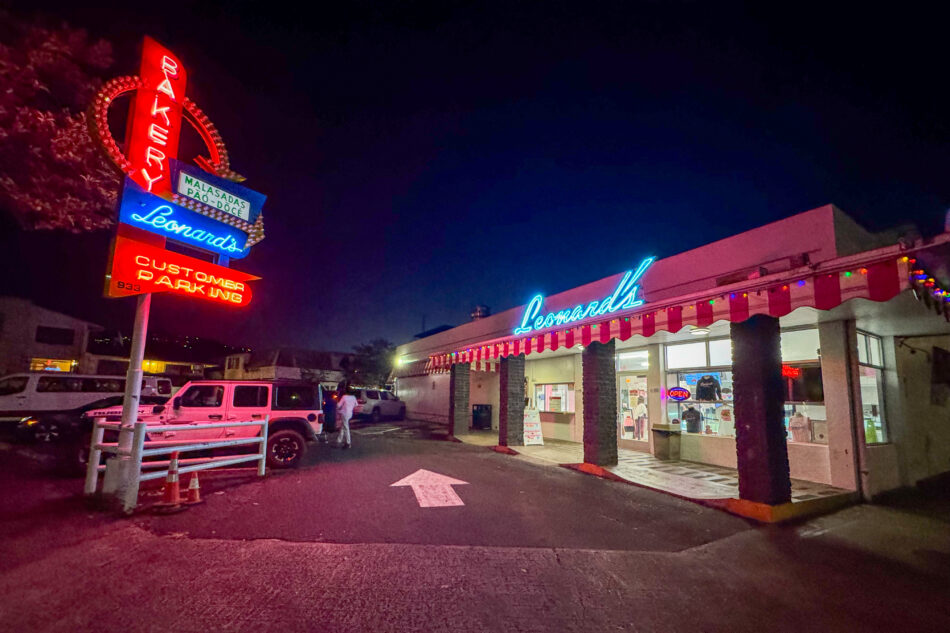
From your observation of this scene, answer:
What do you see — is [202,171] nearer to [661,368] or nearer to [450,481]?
[450,481]

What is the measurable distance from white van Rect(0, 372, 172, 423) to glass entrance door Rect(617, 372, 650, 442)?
15.7 metres

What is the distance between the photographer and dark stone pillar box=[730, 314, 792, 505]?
6.70 metres

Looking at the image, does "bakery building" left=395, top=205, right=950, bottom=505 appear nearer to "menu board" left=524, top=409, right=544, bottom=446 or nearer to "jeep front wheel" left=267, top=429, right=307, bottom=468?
"menu board" left=524, top=409, right=544, bottom=446

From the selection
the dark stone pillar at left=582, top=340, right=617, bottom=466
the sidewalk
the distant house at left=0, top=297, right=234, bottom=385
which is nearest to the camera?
the sidewalk

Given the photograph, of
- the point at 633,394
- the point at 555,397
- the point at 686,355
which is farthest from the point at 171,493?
the point at 555,397

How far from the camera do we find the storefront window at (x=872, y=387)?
9008 millimetres

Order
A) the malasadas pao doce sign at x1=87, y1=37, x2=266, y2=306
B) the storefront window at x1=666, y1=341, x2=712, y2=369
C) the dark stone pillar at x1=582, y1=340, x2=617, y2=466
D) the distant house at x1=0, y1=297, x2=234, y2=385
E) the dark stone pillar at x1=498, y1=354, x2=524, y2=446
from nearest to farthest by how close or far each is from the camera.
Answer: the malasadas pao doce sign at x1=87, y1=37, x2=266, y2=306
the dark stone pillar at x1=582, y1=340, x2=617, y2=466
the storefront window at x1=666, y1=341, x2=712, y2=369
the dark stone pillar at x1=498, y1=354, x2=524, y2=446
the distant house at x1=0, y1=297, x2=234, y2=385

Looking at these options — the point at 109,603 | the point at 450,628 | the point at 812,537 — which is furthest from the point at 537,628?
the point at 812,537

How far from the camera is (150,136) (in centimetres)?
710

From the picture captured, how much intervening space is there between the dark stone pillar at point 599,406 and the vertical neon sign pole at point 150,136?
8.93 metres

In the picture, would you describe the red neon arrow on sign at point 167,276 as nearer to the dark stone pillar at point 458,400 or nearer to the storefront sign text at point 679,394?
the dark stone pillar at point 458,400

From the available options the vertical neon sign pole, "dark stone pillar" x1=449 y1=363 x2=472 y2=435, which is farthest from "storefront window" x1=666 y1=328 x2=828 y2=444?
the vertical neon sign pole

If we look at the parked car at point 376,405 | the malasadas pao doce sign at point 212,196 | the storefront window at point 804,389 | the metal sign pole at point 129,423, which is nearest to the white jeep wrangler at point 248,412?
the metal sign pole at point 129,423

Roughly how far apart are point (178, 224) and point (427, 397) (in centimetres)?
1873
